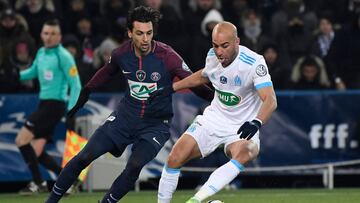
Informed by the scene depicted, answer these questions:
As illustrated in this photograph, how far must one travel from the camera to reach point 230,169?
34.0 feet

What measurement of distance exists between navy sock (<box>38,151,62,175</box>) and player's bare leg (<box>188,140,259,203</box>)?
15.7 feet

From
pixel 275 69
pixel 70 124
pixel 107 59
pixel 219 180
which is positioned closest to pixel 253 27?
pixel 275 69

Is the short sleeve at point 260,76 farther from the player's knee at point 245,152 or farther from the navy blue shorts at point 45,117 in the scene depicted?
the navy blue shorts at point 45,117

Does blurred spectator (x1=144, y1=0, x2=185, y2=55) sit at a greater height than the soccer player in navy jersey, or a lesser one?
lesser

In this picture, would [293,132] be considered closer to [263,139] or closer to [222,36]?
[263,139]

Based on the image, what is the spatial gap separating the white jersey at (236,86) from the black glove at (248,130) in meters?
0.52

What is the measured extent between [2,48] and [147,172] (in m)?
3.02

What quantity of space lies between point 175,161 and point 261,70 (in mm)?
1220

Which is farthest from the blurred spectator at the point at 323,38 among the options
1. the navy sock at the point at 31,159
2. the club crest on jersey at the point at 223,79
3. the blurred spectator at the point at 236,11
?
the club crest on jersey at the point at 223,79

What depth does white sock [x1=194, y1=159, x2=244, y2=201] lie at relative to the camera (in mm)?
10195

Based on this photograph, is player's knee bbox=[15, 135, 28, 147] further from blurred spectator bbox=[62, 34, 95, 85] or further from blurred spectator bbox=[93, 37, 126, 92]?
blurred spectator bbox=[93, 37, 126, 92]

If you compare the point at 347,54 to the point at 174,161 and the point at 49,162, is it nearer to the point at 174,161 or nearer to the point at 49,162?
the point at 49,162

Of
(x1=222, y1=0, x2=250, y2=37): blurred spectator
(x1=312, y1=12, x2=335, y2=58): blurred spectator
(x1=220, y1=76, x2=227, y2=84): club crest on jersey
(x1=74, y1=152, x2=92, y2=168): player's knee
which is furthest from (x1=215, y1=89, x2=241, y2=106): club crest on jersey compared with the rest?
(x1=222, y1=0, x2=250, y2=37): blurred spectator

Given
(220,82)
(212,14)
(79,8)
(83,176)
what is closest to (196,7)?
(212,14)
